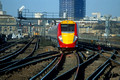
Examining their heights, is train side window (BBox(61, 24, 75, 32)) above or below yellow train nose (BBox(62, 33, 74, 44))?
above

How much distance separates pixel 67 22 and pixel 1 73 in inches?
447

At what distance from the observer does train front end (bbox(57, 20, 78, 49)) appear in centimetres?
1812

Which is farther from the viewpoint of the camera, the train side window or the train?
the train side window

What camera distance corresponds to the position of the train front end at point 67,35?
18125 mm

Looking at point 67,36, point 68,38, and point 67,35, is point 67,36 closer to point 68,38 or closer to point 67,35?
point 67,35

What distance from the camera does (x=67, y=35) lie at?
60.1 feet

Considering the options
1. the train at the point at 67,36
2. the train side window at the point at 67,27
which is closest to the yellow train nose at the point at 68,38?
the train at the point at 67,36

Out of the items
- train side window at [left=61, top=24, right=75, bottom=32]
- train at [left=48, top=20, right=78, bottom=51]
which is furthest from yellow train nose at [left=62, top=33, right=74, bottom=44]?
train side window at [left=61, top=24, right=75, bottom=32]

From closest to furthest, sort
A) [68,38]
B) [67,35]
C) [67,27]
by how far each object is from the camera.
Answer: [68,38]
[67,35]
[67,27]

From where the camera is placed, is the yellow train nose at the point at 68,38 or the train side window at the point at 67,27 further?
the train side window at the point at 67,27

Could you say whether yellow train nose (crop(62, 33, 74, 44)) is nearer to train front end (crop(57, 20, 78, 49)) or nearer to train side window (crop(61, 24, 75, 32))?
train front end (crop(57, 20, 78, 49))

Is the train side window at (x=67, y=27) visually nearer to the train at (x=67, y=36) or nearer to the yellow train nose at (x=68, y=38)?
the train at (x=67, y=36)

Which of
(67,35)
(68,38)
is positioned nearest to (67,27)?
(67,35)

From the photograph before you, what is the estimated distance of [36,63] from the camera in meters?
13.1
